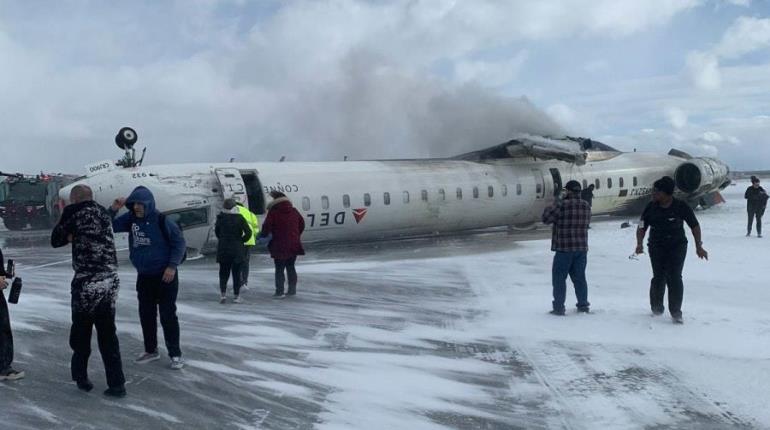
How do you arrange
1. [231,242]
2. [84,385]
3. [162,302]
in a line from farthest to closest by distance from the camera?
[231,242] < [162,302] < [84,385]

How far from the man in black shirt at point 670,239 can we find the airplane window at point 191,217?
10508mm

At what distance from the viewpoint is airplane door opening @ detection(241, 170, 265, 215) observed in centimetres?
1652

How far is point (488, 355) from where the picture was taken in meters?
7.00

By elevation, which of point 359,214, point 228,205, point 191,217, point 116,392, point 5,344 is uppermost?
point 228,205

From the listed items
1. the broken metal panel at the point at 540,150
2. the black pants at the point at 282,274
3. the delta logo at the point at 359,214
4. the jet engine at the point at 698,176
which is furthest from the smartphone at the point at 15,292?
the jet engine at the point at 698,176

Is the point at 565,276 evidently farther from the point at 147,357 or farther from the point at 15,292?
the point at 15,292

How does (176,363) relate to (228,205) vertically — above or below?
below

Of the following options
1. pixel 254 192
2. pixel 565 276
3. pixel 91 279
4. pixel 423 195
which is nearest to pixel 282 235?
pixel 565 276

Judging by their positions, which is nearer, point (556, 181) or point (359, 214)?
point (359, 214)

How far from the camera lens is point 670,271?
8062 mm

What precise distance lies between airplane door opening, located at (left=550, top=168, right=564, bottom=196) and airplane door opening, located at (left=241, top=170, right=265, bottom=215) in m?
9.81

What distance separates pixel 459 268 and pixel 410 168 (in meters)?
6.32

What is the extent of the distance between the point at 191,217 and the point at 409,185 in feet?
20.0

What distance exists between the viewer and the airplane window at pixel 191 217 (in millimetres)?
15484
